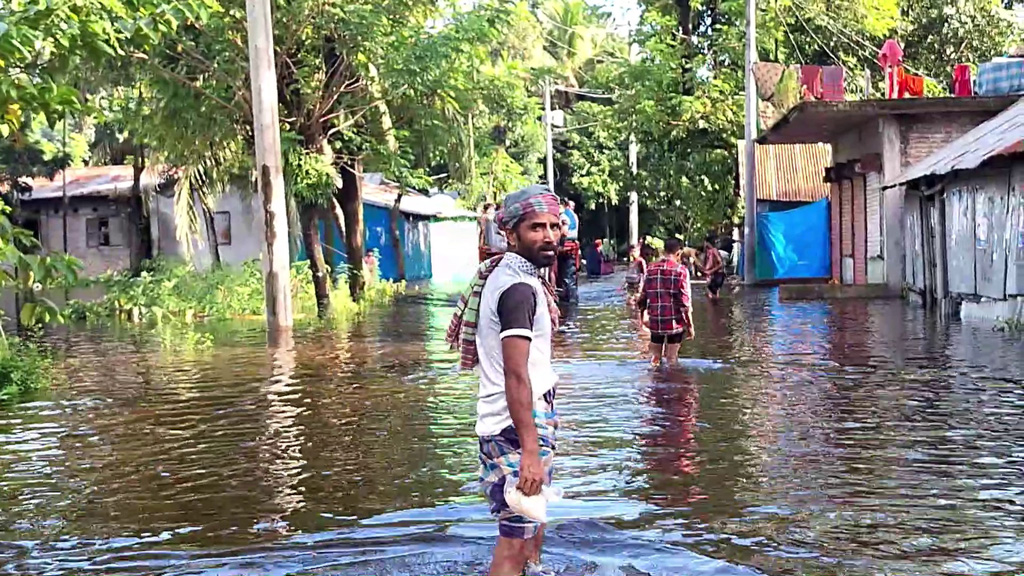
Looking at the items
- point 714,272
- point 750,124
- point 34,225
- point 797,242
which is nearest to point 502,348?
point 714,272

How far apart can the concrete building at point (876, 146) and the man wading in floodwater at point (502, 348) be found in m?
18.3

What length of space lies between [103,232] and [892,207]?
836 inches

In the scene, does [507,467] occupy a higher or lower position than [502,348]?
lower

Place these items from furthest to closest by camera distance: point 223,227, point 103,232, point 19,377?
point 103,232
point 223,227
point 19,377

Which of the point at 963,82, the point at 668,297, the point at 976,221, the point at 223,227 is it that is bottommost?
the point at 668,297

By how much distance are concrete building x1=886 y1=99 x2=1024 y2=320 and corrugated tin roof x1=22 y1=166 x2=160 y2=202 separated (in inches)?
734

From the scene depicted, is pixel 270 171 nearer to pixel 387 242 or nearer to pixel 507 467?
pixel 507 467

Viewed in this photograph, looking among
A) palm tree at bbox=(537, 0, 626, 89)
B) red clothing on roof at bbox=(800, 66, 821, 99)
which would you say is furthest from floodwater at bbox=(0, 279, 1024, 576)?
palm tree at bbox=(537, 0, 626, 89)

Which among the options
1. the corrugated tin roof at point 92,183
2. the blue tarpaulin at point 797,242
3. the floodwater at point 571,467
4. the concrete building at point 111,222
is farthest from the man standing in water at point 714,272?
the corrugated tin roof at point 92,183

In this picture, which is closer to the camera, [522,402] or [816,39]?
[522,402]

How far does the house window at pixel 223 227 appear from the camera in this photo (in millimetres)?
33719

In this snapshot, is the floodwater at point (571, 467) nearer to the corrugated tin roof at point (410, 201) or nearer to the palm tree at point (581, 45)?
the corrugated tin roof at point (410, 201)

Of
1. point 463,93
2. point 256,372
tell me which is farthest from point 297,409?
point 463,93

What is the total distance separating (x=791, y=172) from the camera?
35.1 meters
